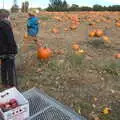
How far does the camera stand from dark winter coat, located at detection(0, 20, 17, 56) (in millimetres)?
6652

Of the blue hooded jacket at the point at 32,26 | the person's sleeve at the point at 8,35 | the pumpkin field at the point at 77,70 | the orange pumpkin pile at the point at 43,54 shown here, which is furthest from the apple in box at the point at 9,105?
the blue hooded jacket at the point at 32,26

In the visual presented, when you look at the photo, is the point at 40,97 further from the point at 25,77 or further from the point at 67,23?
the point at 67,23

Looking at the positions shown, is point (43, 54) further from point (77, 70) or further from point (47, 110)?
point (47, 110)

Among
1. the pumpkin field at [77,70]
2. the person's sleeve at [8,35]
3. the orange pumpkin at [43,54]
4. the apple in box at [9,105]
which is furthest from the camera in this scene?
the orange pumpkin at [43,54]

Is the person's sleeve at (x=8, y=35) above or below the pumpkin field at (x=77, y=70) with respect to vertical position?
above

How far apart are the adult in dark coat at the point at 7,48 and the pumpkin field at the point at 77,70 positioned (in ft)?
1.24

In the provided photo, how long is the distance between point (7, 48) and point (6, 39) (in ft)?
0.55

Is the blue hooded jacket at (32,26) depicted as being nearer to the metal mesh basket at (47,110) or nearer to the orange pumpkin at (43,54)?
the orange pumpkin at (43,54)

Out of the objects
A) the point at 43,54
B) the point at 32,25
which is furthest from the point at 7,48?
the point at 32,25

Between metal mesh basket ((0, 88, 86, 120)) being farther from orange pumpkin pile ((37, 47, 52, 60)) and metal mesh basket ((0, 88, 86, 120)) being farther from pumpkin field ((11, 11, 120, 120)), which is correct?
orange pumpkin pile ((37, 47, 52, 60))

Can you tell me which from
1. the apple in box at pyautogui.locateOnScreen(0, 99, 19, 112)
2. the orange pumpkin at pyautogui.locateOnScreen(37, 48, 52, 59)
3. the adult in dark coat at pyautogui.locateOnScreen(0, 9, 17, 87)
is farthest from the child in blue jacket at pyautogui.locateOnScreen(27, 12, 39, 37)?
the apple in box at pyautogui.locateOnScreen(0, 99, 19, 112)

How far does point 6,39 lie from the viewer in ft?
22.2

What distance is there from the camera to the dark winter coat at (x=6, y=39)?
21.8 ft

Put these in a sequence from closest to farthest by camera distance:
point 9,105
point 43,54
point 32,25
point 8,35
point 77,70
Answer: point 9,105, point 8,35, point 77,70, point 43,54, point 32,25
